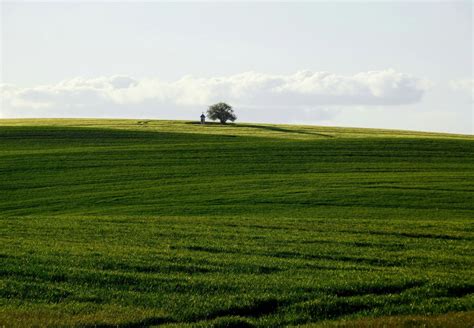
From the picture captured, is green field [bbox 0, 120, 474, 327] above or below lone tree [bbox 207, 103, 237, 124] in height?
below

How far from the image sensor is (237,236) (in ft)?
83.3

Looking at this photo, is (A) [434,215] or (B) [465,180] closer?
(A) [434,215]

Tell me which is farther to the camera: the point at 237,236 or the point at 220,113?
the point at 220,113

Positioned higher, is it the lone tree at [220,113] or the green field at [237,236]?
the lone tree at [220,113]

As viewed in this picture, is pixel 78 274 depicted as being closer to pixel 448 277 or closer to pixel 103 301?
pixel 103 301

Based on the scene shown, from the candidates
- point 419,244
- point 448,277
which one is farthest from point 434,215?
point 448,277

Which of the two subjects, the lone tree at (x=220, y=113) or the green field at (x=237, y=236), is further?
the lone tree at (x=220, y=113)

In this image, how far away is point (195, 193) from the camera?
136 ft

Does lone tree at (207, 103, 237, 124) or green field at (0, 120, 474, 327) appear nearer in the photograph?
green field at (0, 120, 474, 327)

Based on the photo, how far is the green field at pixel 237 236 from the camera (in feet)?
51.2

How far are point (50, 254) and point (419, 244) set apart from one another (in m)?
12.2

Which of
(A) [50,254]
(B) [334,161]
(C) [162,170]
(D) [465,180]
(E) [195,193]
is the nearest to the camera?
(A) [50,254]

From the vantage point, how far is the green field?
1559 cm

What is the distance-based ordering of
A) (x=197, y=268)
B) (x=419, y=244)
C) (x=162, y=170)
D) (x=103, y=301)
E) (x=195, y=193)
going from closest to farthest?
(x=103, y=301) < (x=197, y=268) < (x=419, y=244) < (x=195, y=193) < (x=162, y=170)
